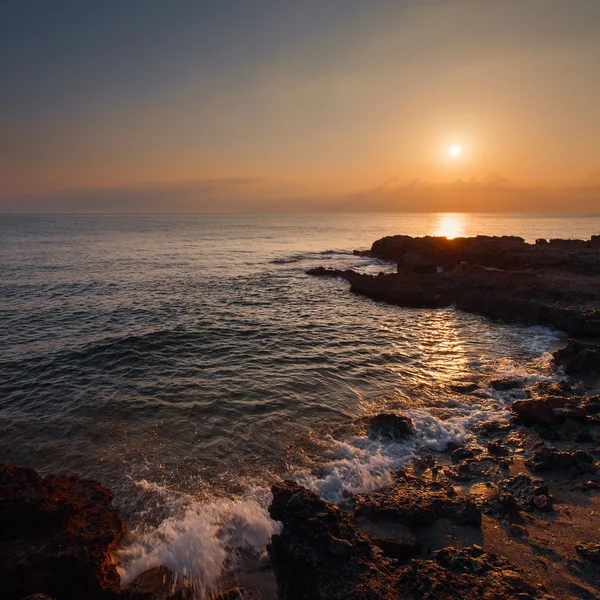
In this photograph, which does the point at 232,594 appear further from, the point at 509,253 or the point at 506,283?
the point at 509,253

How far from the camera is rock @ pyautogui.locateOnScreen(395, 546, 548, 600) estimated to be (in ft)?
20.3

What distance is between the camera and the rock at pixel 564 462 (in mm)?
11085

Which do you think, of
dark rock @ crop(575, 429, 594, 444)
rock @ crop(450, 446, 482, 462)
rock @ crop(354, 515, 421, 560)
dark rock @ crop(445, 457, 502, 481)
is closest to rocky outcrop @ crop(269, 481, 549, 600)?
rock @ crop(354, 515, 421, 560)

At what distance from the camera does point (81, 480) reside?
1002cm

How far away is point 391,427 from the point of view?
44.7 ft

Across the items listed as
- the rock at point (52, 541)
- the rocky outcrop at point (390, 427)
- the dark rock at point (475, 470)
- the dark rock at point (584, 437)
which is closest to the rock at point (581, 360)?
the dark rock at point (584, 437)

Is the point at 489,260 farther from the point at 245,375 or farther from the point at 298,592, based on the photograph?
the point at 298,592

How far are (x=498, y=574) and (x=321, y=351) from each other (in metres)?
15.6

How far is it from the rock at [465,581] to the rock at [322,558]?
0.40 metres

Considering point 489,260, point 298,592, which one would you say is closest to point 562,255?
point 489,260

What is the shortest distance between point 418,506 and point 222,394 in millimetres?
9800

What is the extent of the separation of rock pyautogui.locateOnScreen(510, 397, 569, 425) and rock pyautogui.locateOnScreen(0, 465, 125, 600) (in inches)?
554

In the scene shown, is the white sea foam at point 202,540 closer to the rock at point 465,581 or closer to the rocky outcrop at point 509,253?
the rock at point 465,581

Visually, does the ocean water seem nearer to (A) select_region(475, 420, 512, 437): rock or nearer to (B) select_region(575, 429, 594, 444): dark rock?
(A) select_region(475, 420, 512, 437): rock
